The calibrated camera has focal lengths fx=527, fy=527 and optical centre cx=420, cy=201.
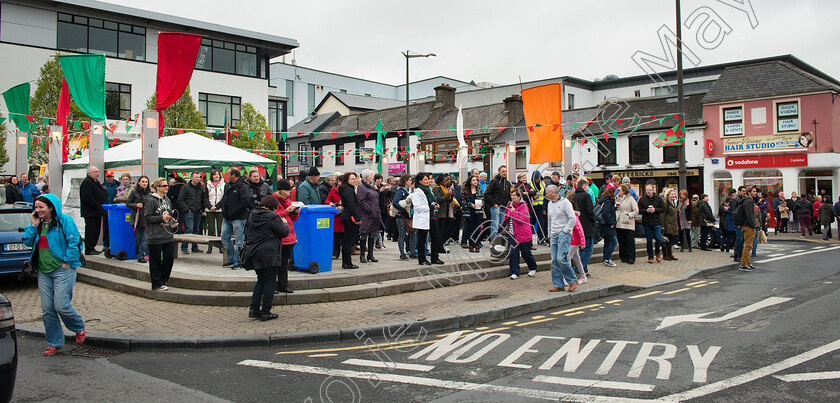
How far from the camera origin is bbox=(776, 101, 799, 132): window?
26622 mm

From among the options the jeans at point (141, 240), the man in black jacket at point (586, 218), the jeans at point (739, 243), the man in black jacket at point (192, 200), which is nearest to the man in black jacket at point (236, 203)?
the jeans at point (141, 240)

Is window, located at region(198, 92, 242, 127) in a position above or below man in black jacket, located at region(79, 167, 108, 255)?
above

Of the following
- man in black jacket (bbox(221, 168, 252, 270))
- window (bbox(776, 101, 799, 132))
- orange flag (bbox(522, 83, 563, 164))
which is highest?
window (bbox(776, 101, 799, 132))

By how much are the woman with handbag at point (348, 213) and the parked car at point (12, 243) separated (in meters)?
5.69

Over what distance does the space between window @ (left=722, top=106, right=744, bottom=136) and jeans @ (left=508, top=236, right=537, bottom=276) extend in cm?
2383

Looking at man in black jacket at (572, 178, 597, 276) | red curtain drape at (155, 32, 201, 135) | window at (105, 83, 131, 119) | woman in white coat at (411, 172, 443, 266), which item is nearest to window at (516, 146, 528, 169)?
window at (105, 83, 131, 119)

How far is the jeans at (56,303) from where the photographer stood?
597cm

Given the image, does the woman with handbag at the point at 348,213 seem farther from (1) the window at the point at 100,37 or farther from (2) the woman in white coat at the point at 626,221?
(1) the window at the point at 100,37

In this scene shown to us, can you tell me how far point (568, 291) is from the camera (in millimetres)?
9000

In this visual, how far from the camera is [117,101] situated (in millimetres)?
32344

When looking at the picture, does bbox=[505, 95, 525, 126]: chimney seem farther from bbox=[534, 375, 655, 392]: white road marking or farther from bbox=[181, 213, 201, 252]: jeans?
bbox=[534, 375, 655, 392]: white road marking

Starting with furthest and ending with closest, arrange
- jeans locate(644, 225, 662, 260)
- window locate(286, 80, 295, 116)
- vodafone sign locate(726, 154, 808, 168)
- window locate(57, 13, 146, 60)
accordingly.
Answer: window locate(286, 80, 295, 116), window locate(57, 13, 146, 60), vodafone sign locate(726, 154, 808, 168), jeans locate(644, 225, 662, 260)

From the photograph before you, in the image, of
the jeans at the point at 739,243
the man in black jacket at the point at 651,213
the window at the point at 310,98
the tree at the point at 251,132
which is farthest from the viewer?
the window at the point at 310,98

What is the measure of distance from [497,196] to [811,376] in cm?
752
